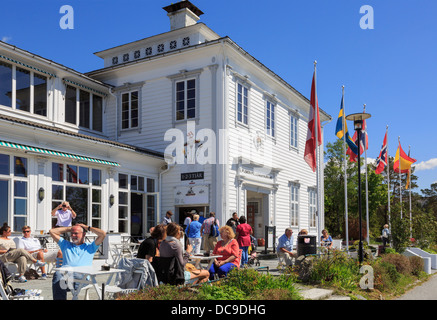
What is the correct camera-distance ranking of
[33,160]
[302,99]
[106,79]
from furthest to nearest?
[302,99] < [106,79] < [33,160]

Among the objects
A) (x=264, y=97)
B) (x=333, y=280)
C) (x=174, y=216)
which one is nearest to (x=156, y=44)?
(x=264, y=97)

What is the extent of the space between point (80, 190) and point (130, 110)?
20.5ft

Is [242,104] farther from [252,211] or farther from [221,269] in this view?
[221,269]

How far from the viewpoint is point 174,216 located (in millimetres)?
19234

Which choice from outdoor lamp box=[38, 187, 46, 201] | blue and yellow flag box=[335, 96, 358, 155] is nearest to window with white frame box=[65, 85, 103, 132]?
outdoor lamp box=[38, 187, 46, 201]

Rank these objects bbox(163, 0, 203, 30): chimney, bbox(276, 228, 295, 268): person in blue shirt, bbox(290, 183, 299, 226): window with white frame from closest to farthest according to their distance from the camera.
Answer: bbox(276, 228, 295, 268): person in blue shirt, bbox(163, 0, 203, 30): chimney, bbox(290, 183, 299, 226): window with white frame

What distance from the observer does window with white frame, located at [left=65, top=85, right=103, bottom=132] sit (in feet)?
62.6

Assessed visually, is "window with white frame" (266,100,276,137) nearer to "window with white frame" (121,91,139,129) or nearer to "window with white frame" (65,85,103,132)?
"window with white frame" (121,91,139,129)

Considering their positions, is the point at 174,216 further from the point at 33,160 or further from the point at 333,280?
the point at 333,280

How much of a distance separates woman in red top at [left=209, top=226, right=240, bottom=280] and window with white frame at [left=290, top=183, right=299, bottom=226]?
51.6ft

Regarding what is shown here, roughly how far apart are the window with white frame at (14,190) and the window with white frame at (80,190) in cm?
107

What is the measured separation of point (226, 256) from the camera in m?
9.50

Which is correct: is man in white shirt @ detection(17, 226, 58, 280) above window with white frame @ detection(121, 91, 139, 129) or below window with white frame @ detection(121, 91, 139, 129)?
below
